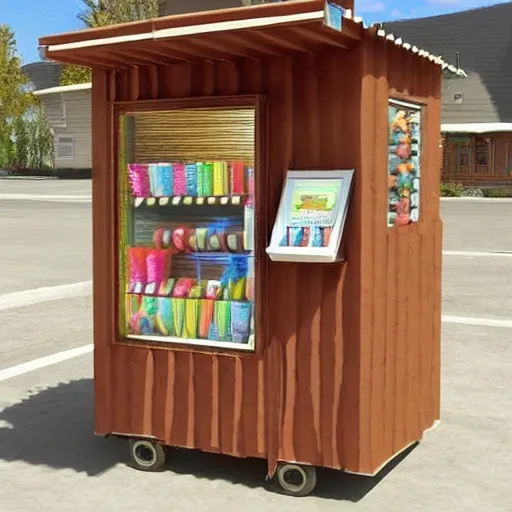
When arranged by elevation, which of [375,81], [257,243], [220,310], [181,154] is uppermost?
[375,81]

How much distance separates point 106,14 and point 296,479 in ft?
201

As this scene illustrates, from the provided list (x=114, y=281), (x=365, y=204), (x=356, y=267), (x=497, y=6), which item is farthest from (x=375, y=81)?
(x=497, y=6)

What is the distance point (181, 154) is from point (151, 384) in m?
1.29

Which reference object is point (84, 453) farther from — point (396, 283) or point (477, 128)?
point (477, 128)

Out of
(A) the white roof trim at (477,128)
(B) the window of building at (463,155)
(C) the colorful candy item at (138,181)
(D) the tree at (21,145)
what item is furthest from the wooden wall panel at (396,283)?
(D) the tree at (21,145)

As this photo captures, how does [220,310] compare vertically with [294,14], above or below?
below

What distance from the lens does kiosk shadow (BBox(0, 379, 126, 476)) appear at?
213 inches

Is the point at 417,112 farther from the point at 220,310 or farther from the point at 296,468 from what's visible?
the point at 296,468

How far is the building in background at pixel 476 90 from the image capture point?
42719 millimetres

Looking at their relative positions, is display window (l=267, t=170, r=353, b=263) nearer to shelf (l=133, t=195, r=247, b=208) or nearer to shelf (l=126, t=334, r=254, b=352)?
shelf (l=133, t=195, r=247, b=208)

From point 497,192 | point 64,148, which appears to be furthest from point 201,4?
point 64,148

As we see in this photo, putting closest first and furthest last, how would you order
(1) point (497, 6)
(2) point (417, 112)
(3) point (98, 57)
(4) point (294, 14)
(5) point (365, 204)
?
(4) point (294, 14) < (5) point (365, 204) < (3) point (98, 57) < (2) point (417, 112) < (1) point (497, 6)

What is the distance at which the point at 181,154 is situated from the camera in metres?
5.15

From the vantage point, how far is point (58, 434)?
5953 millimetres
